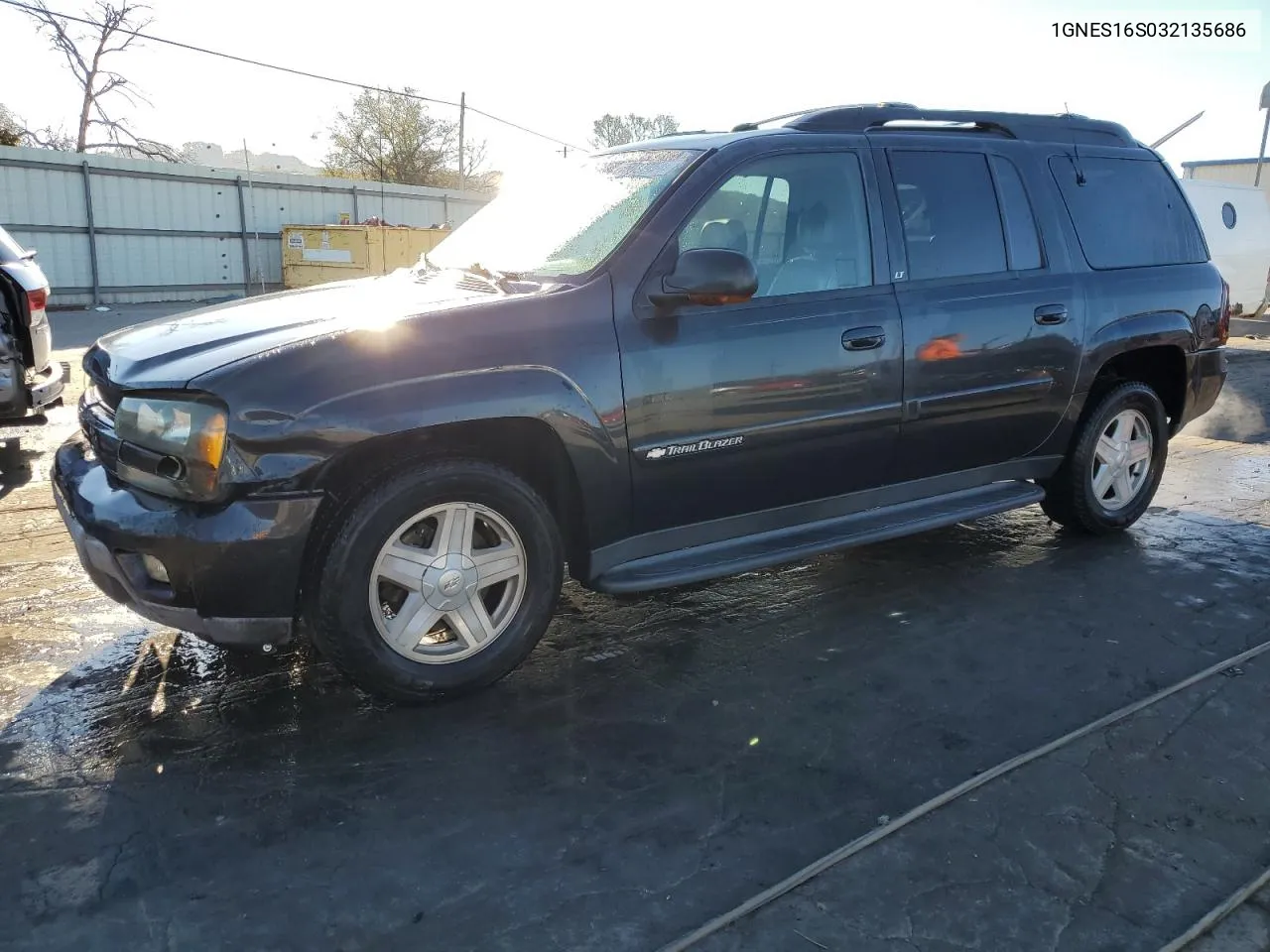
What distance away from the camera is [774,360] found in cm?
371

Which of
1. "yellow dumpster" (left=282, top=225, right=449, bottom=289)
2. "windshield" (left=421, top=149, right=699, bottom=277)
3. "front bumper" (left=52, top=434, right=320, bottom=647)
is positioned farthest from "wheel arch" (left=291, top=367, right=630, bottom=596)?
"yellow dumpster" (left=282, top=225, right=449, bottom=289)

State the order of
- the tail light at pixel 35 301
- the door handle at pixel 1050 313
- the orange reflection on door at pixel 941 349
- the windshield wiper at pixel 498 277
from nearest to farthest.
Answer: the windshield wiper at pixel 498 277 < the orange reflection on door at pixel 941 349 < the door handle at pixel 1050 313 < the tail light at pixel 35 301

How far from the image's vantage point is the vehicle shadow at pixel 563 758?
2.38m

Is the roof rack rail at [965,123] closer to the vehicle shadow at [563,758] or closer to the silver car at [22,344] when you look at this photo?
the vehicle shadow at [563,758]

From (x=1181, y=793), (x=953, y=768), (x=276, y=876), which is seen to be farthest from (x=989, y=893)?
(x=276, y=876)

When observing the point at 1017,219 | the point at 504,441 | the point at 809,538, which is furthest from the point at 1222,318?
the point at 504,441

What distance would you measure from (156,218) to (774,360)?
1998cm

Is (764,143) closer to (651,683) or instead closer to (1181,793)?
(651,683)

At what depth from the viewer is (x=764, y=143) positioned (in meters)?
3.85

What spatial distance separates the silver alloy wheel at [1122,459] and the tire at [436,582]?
3028mm

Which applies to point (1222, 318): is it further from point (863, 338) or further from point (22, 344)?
point (22, 344)

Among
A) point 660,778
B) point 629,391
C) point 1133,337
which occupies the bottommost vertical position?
point 660,778

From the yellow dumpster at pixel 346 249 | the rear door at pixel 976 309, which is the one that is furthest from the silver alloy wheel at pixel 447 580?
the yellow dumpster at pixel 346 249

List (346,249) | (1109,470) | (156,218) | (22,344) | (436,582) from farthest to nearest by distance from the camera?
(346,249) → (156,218) → (22,344) → (1109,470) → (436,582)
